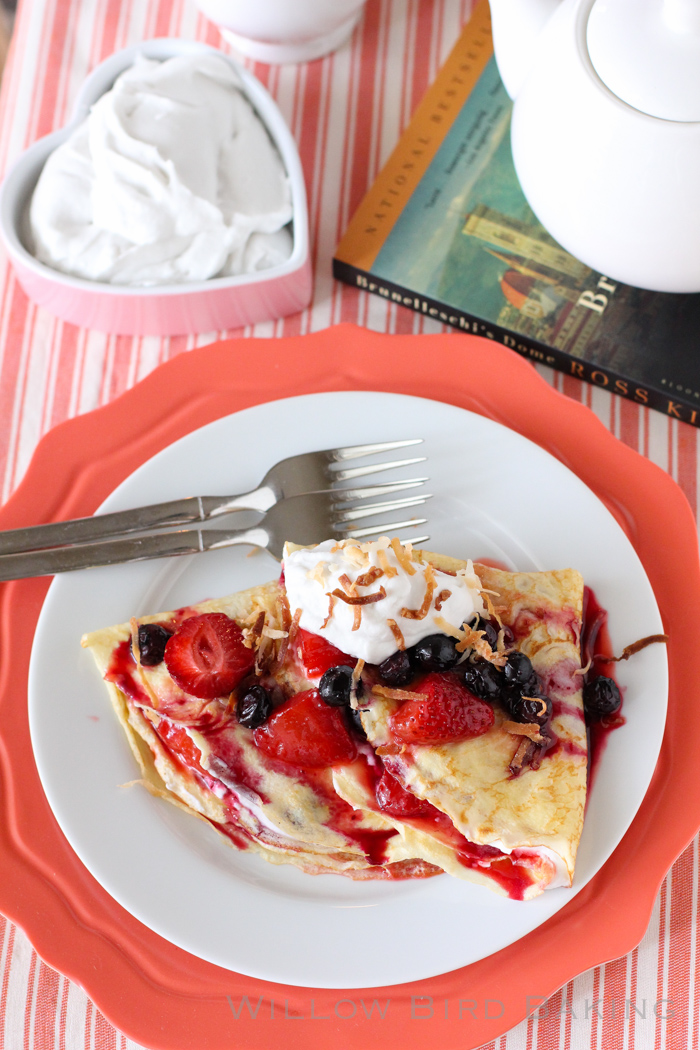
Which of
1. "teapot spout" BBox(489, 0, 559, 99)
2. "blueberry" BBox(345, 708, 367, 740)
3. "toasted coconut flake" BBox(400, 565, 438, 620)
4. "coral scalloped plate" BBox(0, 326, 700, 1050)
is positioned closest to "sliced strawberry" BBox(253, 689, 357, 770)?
"blueberry" BBox(345, 708, 367, 740)

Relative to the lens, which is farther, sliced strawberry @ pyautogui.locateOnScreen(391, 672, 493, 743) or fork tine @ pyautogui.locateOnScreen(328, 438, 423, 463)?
fork tine @ pyautogui.locateOnScreen(328, 438, 423, 463)

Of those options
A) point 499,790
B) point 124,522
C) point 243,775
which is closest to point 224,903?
point 243,775

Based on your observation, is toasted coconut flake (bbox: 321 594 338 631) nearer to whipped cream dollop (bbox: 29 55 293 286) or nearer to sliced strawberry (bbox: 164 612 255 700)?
sliced strawberry (bbox: 164 612 255 700)

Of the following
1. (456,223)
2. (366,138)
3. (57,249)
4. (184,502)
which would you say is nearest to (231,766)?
(184,502)

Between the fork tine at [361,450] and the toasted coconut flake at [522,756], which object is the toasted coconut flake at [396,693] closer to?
the toasted coconut flake at [522,756]

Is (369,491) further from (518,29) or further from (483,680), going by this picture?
(518,29)

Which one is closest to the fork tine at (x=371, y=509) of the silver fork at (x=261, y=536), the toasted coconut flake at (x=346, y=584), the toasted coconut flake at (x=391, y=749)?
the silver fork at (x=261, y=536)
